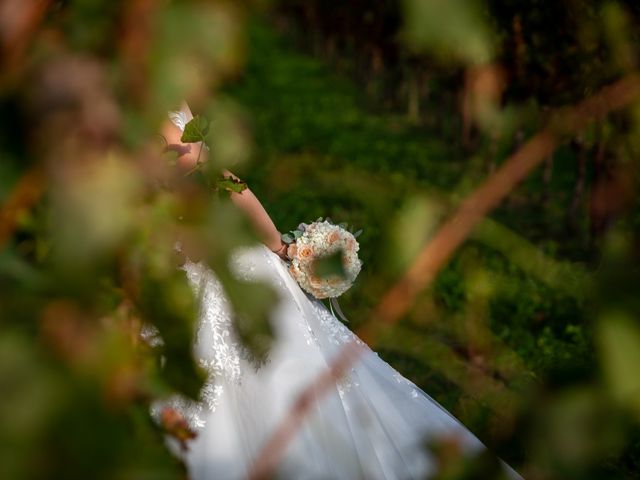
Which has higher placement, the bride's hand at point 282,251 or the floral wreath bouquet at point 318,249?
the floral wreath bouquet at point 318,249

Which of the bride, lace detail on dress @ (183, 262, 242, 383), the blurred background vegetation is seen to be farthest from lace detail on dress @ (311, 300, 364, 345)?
the blurred background vegetation

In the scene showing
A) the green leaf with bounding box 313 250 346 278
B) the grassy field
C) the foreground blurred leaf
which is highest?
the foreground blurred leaf

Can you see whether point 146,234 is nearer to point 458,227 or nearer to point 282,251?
point 458,227

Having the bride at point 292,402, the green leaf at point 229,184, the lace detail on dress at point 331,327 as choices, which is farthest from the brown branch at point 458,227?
the lace detail on dress at point 331,327

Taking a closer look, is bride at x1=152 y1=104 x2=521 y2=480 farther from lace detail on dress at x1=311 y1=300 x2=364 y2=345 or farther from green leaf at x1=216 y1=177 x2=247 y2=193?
green leaf at x1=216 y1=177 x2=247 y2=193

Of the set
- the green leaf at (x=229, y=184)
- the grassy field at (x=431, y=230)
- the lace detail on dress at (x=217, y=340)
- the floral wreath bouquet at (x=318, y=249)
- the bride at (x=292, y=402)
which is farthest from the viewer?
the floral wreath bouquet at (x=318, y=249)

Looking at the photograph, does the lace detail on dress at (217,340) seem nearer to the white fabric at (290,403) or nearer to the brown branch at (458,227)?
the white fabric at (290,403)

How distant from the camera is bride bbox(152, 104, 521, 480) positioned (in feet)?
8.37

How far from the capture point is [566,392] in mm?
667

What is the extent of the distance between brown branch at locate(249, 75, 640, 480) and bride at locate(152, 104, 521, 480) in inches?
65.5

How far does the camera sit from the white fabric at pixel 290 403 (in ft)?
8.39

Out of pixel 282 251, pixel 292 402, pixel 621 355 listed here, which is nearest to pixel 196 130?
pixel 621 355

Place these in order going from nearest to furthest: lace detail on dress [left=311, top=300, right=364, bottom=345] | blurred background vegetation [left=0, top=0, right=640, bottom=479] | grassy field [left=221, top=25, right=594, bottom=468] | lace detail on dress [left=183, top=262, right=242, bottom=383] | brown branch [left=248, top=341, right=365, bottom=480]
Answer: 1. blurred background vegetation [left=0, top=0, right=640, bottom=479]
2. brown branch [left=248, top=341, right=365, bottom=480]
3. grassy field [left=221, top=25, right=594, bottom=468]
4. lace detail on dress [left=183, top=262, right=242, bottom=383]
5. lace detail on dress [left=311, top=300, right=364, bottom=345]

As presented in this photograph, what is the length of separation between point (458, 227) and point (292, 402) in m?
2.07
